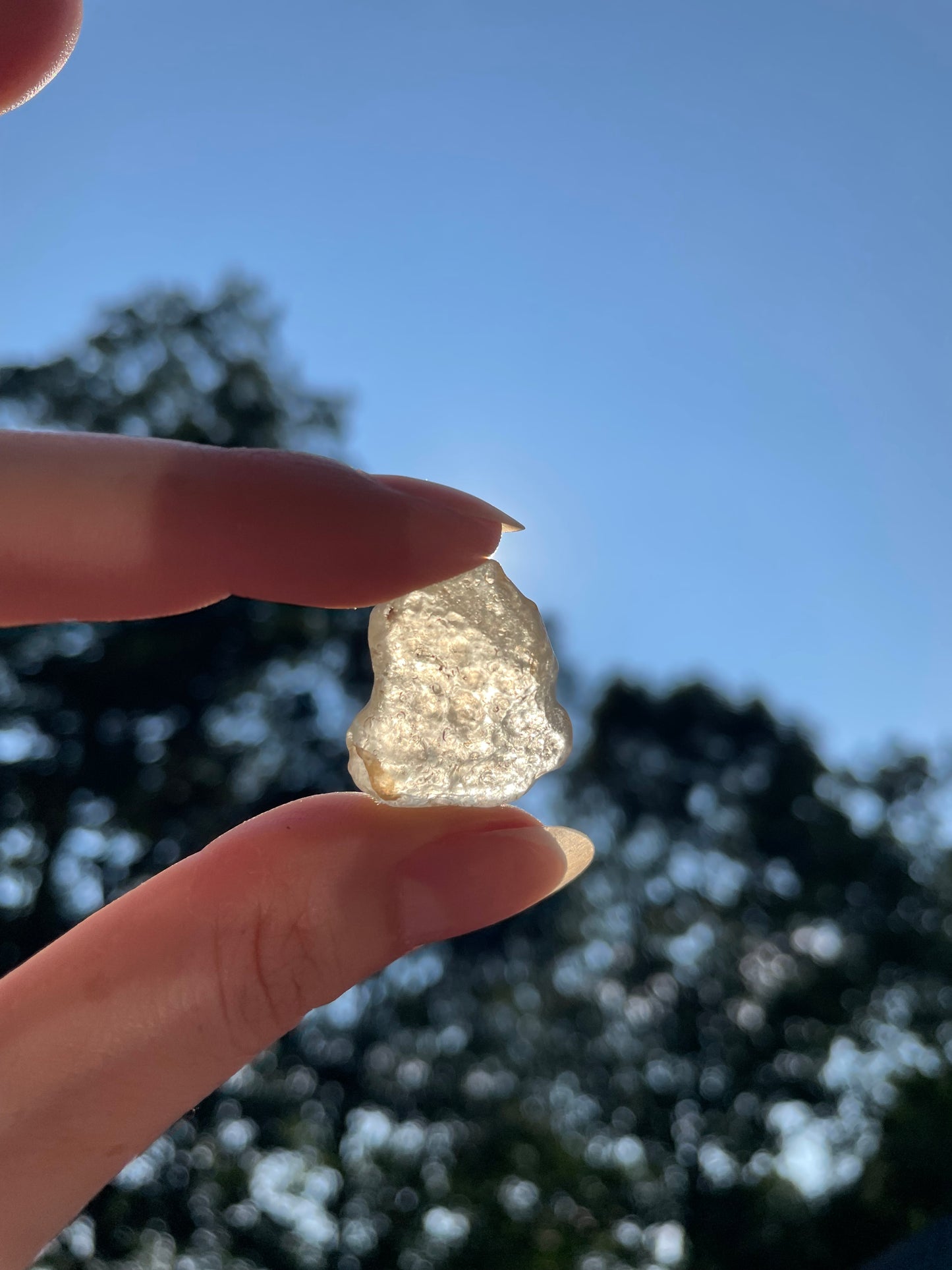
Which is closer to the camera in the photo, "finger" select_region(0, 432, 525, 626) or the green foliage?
"finger" select_region(0, 432, 525, 626)

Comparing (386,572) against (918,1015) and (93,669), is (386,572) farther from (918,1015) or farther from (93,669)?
(918,1015)

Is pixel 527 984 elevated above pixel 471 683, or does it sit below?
below

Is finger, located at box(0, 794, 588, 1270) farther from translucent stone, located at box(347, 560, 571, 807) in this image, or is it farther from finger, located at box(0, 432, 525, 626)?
finger, located at box(0, 432, 525, 626)

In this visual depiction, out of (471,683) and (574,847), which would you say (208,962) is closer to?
(574,847)

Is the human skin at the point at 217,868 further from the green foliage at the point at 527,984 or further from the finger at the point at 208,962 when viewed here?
the green foliage at the point at 527,984

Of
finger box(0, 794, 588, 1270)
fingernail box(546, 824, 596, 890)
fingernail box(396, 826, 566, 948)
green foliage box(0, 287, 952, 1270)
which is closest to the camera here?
finger box(0, 794, 588, 1270)

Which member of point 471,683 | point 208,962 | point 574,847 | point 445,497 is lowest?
point 208,962

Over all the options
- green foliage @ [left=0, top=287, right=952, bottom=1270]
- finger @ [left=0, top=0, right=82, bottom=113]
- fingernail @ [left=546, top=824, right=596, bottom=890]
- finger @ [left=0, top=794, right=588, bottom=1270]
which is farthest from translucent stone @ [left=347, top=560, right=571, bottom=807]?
green foliage @ [left=0, top=287, right=952, bottom=1270]

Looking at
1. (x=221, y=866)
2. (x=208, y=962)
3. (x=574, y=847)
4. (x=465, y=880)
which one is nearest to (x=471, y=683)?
(x=574, y=847)
